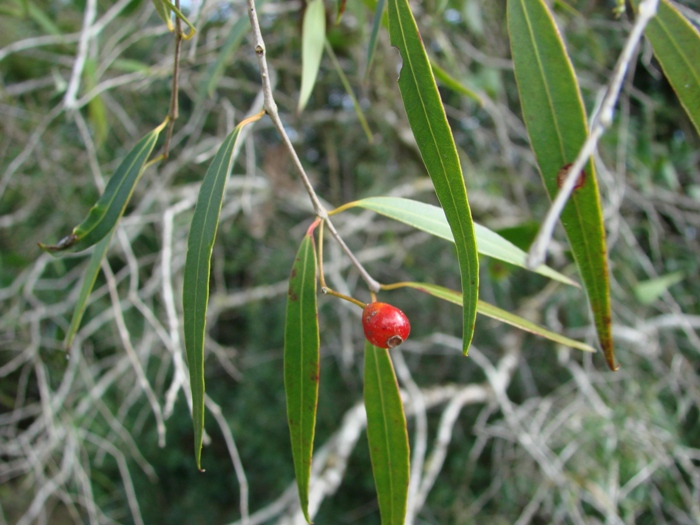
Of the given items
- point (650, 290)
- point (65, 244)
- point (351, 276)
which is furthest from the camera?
point (351, 276)

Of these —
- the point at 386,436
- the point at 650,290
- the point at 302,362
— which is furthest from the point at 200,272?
the point at 650,290

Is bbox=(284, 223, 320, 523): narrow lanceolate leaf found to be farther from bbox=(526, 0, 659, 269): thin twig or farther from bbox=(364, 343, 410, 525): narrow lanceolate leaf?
bbox=(526, 0, 659, 269): thin twig

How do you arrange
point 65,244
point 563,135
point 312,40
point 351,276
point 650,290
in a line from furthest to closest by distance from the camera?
point 351,276 < point 650,290 < point 312,40 < point 65,244 < point 563,135

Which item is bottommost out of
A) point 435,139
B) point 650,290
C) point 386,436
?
point 650,290

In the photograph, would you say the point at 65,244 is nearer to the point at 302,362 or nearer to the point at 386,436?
the point at 302,362

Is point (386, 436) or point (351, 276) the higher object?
point (386, 436)

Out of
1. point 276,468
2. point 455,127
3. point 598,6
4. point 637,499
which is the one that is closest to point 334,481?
point 637,499
